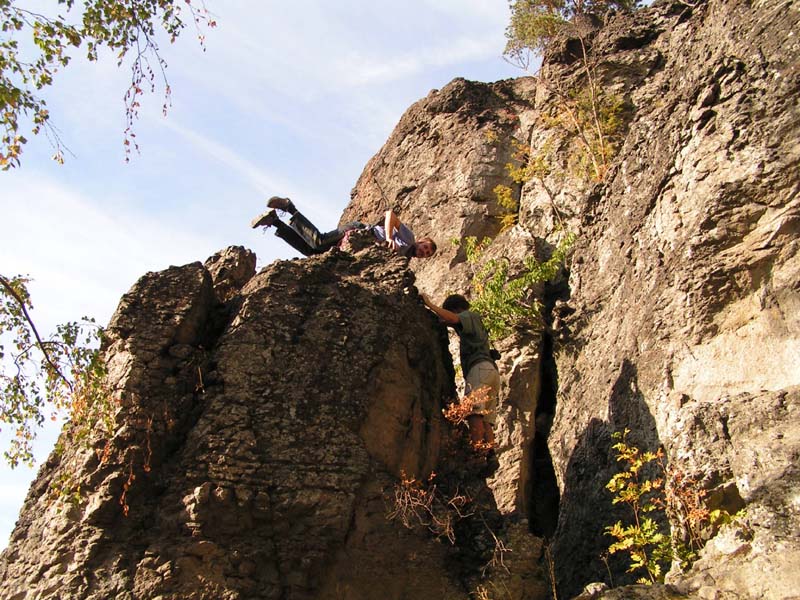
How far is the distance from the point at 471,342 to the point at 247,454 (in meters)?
3.83

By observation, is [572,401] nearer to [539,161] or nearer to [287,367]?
[287,367]

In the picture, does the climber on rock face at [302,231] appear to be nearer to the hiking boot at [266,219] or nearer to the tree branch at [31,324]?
the hiking boot at [266,219]

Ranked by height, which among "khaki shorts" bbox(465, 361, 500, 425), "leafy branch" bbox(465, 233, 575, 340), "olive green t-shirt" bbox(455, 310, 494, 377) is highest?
"leafy branch" bbox(465, 233, 575, 340)

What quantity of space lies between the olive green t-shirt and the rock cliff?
1.37ft

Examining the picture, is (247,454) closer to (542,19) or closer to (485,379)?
(485,379)

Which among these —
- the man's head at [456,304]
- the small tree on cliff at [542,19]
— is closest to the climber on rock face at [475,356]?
the man's head at [456,304]

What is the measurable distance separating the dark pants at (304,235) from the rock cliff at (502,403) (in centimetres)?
302

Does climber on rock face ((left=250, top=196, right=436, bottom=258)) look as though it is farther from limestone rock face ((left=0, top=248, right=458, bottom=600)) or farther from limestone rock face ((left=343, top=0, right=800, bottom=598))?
limestone rock face ((left=0, top=248, right=458, bottom=600))

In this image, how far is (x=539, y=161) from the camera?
682 inches

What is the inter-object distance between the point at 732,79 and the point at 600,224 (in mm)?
3231

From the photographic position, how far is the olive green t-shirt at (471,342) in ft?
37.2

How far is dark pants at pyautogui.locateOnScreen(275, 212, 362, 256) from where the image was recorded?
46.6 ft

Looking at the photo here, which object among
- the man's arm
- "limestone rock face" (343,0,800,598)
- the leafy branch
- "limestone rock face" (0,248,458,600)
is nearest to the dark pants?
the leafy branch

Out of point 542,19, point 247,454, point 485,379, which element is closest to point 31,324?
point 247,454
